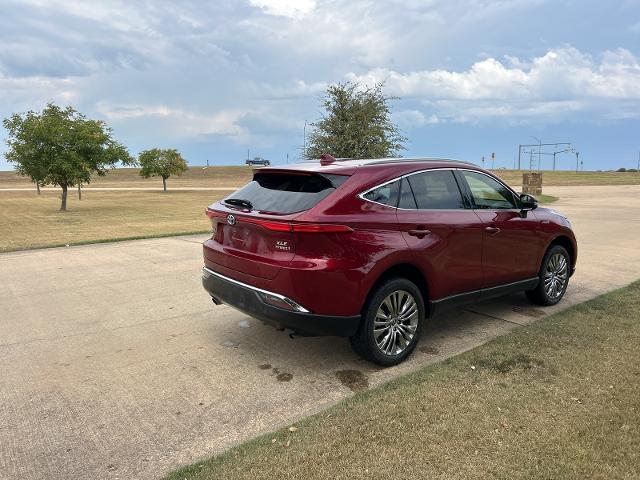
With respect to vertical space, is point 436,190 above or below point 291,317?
above

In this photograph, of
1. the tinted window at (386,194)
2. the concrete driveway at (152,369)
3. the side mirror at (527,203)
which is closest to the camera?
the concrete driveway at (152,369)

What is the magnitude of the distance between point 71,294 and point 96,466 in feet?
13.8

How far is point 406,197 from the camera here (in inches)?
169

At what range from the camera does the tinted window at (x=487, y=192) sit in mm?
4965

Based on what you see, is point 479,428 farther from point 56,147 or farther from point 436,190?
point 56,147

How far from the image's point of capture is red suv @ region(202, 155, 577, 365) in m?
3.76

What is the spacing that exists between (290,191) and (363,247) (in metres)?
0.77

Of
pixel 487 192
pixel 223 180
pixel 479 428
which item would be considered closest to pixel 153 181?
pixel 223 180

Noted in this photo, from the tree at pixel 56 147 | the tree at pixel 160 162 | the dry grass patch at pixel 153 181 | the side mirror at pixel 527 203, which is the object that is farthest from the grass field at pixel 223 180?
the side mirror at pixel 527 203

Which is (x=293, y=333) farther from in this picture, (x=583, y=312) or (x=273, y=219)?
(x=583, y=312)

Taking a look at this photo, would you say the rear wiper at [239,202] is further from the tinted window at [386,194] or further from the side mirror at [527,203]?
the side mirror at [527,203]

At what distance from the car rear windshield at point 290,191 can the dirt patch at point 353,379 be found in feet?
4.50

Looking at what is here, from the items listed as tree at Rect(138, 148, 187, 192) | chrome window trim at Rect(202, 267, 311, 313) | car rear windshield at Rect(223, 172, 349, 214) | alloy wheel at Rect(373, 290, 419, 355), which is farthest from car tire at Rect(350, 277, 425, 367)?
tree at Rect(138, 148, 187, 192)

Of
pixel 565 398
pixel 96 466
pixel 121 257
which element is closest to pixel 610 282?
pixel 565 398
